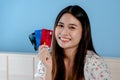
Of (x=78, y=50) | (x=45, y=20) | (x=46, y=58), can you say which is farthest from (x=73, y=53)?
(x=45, y=20)

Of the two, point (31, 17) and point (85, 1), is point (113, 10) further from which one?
point (31, 17)

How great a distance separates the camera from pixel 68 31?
3.50 ft

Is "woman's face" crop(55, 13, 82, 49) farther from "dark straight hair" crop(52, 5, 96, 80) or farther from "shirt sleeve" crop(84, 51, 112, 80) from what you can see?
"shirt sleeve" crop(84, 51, 112, 80)

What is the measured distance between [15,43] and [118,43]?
75 cm

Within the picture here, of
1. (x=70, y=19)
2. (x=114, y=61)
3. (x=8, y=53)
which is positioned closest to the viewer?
(x=70, y=19)

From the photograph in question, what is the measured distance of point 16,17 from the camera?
1630 millimetres

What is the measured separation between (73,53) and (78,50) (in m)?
0.04

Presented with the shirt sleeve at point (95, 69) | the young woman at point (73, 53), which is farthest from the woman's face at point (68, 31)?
the shirt sleeve at point (95, 69)

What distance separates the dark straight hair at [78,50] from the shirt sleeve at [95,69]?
0.03m

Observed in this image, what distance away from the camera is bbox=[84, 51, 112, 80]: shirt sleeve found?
3.53ft

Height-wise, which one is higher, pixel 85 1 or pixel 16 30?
pixel 85 1

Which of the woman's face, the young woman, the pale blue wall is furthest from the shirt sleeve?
the pale blue wall

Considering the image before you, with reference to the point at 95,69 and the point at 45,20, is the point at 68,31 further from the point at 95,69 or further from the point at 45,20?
the point at 45,20

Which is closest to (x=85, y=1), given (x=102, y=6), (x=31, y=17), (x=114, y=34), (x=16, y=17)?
(x=102, y=6)
